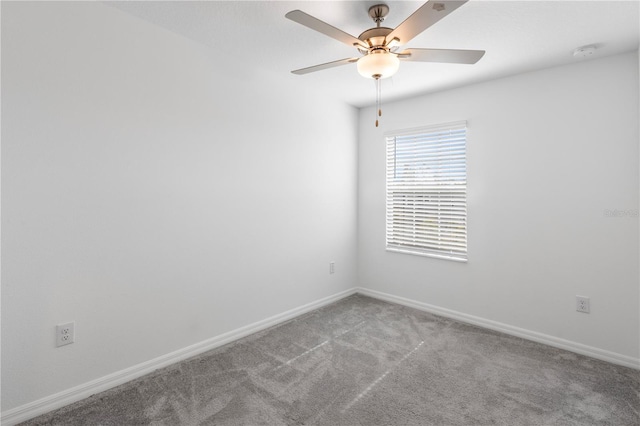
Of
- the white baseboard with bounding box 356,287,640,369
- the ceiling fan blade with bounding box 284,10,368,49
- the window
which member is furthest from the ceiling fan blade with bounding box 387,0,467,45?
the white baseboard with bounding box 356,287,640,369

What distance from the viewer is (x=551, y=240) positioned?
2711mm

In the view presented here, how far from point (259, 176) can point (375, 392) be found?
1.95 m

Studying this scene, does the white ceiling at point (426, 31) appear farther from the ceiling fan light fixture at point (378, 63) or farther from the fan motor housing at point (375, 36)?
the ceiling fan light fixture at point (378, 63)

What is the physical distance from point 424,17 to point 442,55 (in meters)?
0.41

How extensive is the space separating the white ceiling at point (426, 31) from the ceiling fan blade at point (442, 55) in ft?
1.02

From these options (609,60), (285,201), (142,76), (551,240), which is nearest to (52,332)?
(142,76)

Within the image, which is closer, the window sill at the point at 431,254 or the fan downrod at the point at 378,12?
the fan downrod at the point at 378,12

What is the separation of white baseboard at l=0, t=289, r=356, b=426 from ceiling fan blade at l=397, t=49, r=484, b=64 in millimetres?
2473

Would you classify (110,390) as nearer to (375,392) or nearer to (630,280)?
(375,392)

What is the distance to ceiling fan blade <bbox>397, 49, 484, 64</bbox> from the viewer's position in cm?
175

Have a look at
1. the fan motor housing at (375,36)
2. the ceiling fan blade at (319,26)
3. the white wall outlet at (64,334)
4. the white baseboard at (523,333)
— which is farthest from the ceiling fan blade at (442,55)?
the white wall outlet at (64,334)

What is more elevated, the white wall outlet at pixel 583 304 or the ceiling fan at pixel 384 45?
the ceiling fan at pixel 384 45

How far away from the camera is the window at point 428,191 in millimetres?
3244

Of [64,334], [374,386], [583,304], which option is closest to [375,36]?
[374,386]
